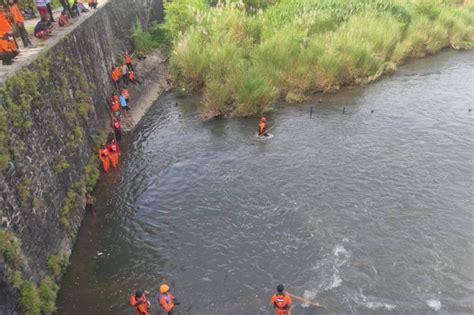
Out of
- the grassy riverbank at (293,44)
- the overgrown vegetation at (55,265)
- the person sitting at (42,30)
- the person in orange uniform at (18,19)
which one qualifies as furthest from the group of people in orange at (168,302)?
the grassy riverbank at (293,44)

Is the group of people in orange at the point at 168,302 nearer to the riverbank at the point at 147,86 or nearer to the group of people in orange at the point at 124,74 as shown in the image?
the riverbank at the point at 147,86

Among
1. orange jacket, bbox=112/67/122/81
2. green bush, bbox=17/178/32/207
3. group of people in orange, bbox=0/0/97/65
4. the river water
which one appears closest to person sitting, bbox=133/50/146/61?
orange jacket, bbox=112/67/122/81

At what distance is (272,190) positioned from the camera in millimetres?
15070

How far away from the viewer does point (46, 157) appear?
12148 millimetres

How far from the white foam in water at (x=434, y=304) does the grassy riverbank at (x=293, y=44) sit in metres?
12.7

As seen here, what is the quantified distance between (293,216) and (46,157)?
766 centimetres

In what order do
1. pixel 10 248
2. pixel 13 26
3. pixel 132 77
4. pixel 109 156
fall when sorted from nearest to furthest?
pixel 10 248 → pixel 13 26 → pixel 109 156 → pixel 132 77

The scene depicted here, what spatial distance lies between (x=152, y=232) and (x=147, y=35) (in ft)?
62.6

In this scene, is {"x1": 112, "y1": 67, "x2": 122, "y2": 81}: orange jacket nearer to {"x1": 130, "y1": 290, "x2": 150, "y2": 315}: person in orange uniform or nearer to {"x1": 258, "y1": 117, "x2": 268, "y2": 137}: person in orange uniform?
{"x1": 258, "y1": 117, "x2": 268, "y2": 137}: person in orange uniform

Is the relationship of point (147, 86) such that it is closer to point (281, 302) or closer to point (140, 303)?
point (140, 303)

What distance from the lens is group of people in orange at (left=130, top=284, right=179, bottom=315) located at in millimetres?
9914

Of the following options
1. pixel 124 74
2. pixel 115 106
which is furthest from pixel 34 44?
pixel 124 74

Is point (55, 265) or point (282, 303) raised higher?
point (282, 303)

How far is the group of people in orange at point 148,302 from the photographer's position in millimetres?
9914
